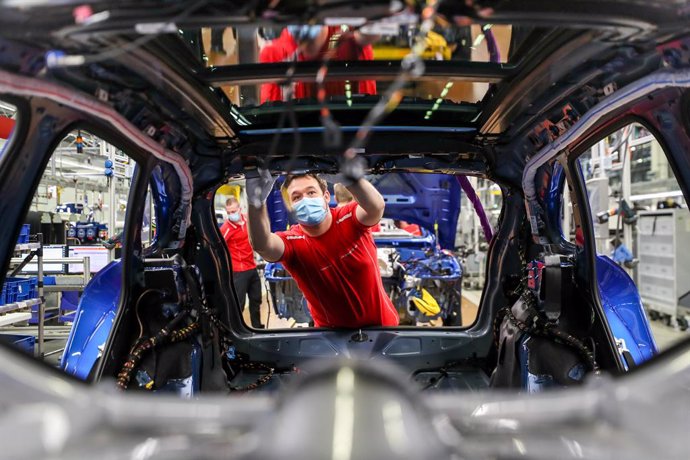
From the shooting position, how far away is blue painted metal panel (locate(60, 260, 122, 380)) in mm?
2027

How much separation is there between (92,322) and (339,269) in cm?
154

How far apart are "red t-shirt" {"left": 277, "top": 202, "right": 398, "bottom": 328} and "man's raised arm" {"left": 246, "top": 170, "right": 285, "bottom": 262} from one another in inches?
5.4

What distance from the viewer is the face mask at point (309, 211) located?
2605mm

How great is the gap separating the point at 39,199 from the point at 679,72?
38.2 feet

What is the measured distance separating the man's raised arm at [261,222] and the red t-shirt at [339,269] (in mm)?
136

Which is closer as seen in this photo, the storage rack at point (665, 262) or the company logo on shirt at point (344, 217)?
the company logo on shirt at point (344, 217)

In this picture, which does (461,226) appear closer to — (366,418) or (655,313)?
(655,313)

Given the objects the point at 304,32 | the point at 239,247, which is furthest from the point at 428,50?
the point at 239,247

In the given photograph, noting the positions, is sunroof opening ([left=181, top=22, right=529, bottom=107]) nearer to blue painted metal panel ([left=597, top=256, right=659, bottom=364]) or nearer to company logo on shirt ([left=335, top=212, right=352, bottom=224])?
blue painted metal panel ([left=597, top=256, right=659, bottom=364])

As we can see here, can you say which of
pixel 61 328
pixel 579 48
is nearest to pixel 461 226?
pixel 61 328

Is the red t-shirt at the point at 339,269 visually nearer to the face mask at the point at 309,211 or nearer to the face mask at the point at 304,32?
the face mask at the point at 309,211

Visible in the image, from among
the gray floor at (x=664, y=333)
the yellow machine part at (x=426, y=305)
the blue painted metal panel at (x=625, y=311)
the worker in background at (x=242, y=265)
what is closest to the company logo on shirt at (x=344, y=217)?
the blue painted metal panel at (x=625, y=311)

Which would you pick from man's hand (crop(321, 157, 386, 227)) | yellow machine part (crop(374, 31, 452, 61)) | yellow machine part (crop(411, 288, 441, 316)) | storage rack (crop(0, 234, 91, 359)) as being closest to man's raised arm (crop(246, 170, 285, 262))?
man's hand (crop(321, 157, 386, 227))

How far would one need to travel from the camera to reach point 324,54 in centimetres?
169
